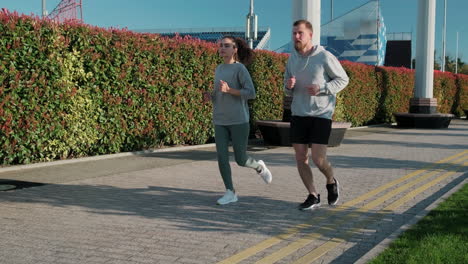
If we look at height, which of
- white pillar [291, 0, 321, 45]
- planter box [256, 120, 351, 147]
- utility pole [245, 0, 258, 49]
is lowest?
planter box [256, 120, 351, 147]

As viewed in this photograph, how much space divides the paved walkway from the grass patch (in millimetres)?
156

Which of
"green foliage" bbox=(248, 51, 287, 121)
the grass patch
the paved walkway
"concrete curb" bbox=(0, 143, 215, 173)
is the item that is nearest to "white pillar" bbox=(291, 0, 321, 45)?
"green foliage" bbox=(248, 51, 287, 121)

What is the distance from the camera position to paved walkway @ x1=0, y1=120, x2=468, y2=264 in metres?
4.29

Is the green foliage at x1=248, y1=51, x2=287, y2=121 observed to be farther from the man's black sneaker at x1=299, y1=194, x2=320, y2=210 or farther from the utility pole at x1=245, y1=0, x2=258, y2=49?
the utility pole at x1=245, y1=0, x2=258, y2=49

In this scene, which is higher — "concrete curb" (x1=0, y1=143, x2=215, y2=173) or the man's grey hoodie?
the man's grey hoodie

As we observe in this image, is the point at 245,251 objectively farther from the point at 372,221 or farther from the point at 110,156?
the point at 110,156

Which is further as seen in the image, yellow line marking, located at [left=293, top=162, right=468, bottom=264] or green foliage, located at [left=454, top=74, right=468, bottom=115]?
green foliage, located at [left=454, top=74, right=468, bottom=115]

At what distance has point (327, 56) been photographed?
557 cm

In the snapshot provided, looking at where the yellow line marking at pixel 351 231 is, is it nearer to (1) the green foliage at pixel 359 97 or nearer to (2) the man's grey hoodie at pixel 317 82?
(2) the man's grey hoodie at pixel 317 82

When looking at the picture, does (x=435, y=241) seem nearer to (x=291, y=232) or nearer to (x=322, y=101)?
(x=291, y=232)

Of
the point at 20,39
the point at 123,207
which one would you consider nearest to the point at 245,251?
the point at 123,207

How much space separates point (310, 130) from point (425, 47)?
18.3 metres

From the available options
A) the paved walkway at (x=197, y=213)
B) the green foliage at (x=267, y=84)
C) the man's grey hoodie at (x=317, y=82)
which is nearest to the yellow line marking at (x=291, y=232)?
the paved walkway at (x=197, y=213)

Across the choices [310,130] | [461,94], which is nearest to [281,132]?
[310,130]
